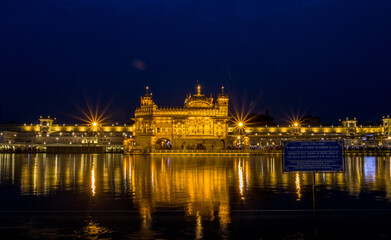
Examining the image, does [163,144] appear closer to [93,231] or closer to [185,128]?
[185,128]

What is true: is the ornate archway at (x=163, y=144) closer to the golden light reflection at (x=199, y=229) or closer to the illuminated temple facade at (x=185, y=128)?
the illuminated temple facade at (x=185, y=128)

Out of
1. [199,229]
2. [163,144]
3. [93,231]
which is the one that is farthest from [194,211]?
[163,144]

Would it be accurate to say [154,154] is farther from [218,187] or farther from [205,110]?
[218,187]

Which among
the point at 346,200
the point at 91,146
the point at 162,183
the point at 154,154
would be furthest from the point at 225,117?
the point at 346,200

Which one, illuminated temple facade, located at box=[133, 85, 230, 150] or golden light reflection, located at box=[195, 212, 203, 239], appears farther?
illuminated temple facade, located at box=[133, 85, 230, 150]

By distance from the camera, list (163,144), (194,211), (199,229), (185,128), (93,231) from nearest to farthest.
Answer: (93,231) < (199,229) < (194,211) < (185,128) < (163,144)

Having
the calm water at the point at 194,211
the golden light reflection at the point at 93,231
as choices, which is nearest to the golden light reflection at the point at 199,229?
the calm water at the point at 194,211

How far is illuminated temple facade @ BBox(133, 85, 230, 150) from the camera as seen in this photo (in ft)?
291

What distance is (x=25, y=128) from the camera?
128 metres

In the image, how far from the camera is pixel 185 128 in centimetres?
8938

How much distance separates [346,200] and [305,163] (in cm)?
586

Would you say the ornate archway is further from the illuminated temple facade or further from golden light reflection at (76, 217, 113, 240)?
golden light reflection at (76, 217, 113, 240)

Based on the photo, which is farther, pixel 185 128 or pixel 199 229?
pixel 185 128

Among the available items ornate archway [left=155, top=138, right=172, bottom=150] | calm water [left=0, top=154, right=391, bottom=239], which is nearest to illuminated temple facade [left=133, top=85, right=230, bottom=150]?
ornate archway [left=155, top=138, right=172, bottom=150]
